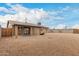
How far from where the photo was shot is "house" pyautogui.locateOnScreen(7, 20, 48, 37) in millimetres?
4121

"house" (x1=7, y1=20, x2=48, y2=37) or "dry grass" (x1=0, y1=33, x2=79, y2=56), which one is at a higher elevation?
"house" (x1=7, y1=20, x2=48, y2=37)

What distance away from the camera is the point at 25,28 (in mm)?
4137

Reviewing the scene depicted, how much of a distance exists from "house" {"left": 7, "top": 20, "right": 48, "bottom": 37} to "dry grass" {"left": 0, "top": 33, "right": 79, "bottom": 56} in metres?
0.08

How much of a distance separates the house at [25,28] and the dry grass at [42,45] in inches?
3.1

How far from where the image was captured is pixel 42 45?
13.5 feet

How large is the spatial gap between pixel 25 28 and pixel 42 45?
0.38 m

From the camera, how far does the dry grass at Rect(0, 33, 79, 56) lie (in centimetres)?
410

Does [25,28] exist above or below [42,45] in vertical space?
above

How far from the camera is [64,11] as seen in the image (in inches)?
162

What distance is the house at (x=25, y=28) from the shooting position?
4.12m

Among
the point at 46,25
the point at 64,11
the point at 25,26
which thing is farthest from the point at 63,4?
the point at 25,26

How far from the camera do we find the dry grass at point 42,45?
4098 mm

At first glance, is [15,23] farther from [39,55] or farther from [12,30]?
[39,55]

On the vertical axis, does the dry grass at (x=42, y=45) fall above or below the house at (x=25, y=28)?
below
